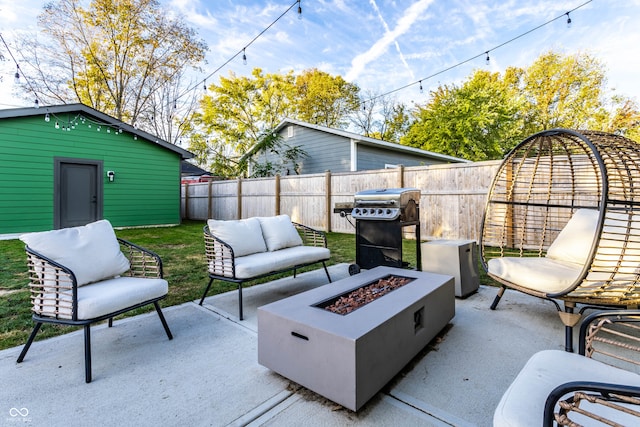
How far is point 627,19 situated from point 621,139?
10110 millimetres

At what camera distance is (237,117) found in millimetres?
18469

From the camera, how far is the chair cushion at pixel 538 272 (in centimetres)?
228

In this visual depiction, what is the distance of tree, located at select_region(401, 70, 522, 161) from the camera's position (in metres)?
14.3

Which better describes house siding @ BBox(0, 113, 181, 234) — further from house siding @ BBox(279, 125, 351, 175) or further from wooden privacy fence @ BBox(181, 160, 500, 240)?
house siding @ BBox(279, 125, 351, 175)

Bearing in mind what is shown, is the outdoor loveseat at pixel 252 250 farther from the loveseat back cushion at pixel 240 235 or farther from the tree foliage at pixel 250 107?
the tree foliage at pixel 250 107

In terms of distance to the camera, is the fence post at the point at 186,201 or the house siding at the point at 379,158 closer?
the house siding at the point at 379,158

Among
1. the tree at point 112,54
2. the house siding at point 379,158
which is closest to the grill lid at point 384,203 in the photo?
the house siding at point 379,158

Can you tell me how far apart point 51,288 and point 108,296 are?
38 cm

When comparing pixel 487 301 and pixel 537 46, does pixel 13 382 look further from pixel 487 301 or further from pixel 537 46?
pixel 537 46

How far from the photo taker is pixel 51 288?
6.46ft

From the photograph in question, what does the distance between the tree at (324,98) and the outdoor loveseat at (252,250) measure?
17313 mm

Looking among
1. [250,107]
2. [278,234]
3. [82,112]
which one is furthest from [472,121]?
[82,112]

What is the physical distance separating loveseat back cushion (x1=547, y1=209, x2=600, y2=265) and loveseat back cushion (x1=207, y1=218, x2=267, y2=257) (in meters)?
Result: 3.02

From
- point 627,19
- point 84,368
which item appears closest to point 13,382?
point 84,368
